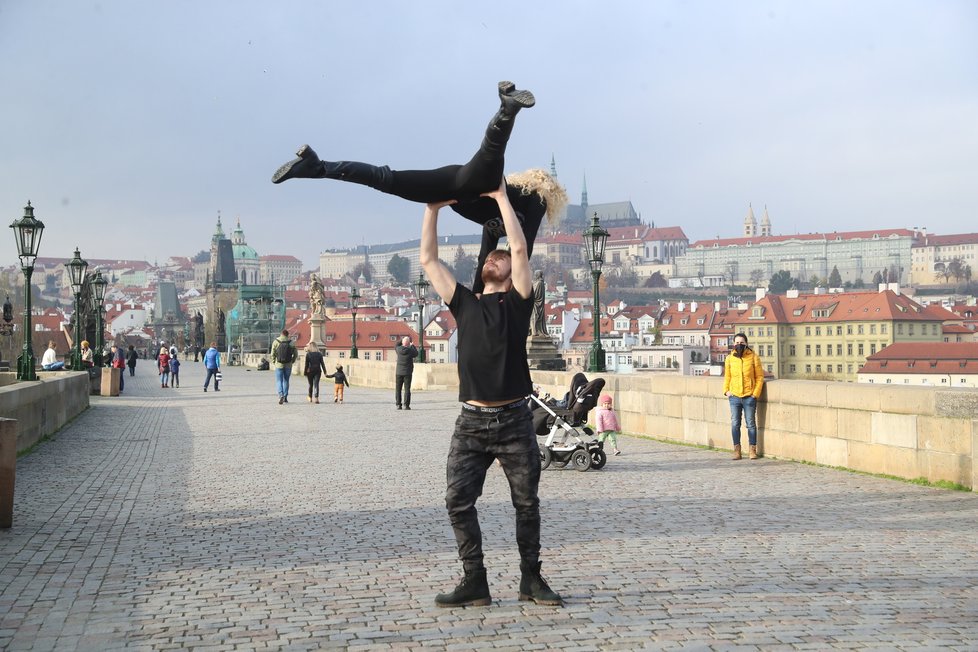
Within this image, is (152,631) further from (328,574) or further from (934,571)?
(934,571)

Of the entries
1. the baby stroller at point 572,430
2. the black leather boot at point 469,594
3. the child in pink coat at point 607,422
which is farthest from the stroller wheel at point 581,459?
the black leather boot at point 469,594

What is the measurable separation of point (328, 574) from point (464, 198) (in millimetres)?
2209

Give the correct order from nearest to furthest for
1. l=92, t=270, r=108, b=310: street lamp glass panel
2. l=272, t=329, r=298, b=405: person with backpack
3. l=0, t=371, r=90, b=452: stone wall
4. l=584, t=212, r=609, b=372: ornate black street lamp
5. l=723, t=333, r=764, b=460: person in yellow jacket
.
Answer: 1. l=723, t=333, r=764, b=460: person in yellow jacket
2. l=0, t=371, r=90, b=452: stone wall
3. l=584, t=212, r=609, b=372: ornate black street lamp
4. l=272, t=329, r=298, b=405: person with backpack
5. l=92, t=270, r=108, b=310: street lamp glass panel

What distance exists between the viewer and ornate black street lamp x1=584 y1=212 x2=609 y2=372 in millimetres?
19422

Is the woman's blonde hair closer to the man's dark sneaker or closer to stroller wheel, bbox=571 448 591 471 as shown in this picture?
the man's dark sneaker

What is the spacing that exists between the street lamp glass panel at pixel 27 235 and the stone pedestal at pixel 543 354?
1254 centimetres

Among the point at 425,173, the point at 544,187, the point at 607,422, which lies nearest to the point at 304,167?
the point at 425,173

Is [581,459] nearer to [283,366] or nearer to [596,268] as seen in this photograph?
[596,268]

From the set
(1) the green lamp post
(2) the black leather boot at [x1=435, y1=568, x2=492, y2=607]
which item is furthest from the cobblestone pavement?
(1) the green lamp post

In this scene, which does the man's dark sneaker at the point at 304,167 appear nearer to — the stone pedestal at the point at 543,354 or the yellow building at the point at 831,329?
→ the stone pedestal at the point at 543,354

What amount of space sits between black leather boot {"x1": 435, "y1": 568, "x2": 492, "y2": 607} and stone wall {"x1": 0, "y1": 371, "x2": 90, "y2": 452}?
758 centimetres

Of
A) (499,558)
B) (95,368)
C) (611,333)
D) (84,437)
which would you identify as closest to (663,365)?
(611,333)

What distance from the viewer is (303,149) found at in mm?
5176

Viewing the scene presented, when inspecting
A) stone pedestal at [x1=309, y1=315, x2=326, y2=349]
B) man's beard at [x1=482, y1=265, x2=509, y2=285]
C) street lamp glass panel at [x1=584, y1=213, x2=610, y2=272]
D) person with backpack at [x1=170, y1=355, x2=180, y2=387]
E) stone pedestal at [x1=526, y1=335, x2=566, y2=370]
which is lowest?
person with backpack at [x1=170, y1=355, x2=180, y2=387]
